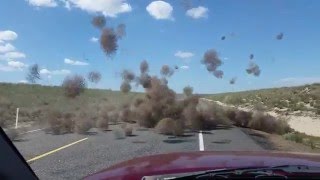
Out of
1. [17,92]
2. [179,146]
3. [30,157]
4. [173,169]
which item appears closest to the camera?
[173,169]

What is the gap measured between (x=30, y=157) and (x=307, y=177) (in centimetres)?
1443

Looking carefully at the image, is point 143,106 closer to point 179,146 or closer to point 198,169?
point 179,146

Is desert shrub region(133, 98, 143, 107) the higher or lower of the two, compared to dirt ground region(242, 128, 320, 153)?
higher

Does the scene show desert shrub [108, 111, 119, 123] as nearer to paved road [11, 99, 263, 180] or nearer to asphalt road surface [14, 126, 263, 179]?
asphalt road surface [14, 126, 263, 179]

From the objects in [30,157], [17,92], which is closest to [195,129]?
[30,157]

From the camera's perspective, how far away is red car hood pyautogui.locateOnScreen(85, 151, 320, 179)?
3.42 m

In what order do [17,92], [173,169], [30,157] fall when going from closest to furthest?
[173,169], [30,157], [17,92]

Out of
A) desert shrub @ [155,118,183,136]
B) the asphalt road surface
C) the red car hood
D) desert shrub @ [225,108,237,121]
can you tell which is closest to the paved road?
the asphalt road surface

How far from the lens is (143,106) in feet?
115

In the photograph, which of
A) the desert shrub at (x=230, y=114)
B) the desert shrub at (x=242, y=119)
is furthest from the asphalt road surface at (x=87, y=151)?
the desert shrub at (x=242, y=119)

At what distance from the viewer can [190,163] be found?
3650 mm

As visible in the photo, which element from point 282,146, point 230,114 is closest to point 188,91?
point 230,114

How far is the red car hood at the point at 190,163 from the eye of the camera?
342 cm

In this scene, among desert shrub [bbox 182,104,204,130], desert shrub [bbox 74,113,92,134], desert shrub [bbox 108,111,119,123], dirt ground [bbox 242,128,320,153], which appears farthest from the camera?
desert shrub [bbox 108,111,119,123]
